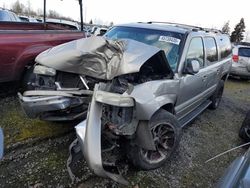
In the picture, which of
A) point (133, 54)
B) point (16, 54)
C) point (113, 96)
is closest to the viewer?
point (113, 96)

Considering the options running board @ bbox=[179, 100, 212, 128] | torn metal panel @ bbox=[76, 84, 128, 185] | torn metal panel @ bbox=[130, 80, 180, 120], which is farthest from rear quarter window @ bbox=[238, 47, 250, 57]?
torn metal panel @ bbox=[76, 84, 128, 185]

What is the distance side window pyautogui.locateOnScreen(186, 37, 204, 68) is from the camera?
13.8 ft

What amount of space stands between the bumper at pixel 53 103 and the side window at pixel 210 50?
112 inches

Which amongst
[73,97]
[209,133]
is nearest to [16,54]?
[73,97]

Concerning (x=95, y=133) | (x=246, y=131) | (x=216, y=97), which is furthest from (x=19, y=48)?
(x=216, y=97)

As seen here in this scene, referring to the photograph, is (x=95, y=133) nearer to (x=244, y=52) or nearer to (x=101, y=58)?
(x=101, y=58)

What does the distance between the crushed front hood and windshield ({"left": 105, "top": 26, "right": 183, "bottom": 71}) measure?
26.6 inches

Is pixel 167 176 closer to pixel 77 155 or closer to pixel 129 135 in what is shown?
pixel 129 135

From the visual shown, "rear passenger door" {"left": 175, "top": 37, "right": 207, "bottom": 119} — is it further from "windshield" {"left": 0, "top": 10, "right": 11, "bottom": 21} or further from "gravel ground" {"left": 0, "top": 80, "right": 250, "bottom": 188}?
"windshield" {"left": 0, "top": 10, "right": 11, "bottom": 21}

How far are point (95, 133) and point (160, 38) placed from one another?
2.17 metres

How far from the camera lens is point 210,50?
17.2 ft

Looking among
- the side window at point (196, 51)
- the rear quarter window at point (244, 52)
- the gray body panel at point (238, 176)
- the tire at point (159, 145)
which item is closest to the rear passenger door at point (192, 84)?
the side window at point (196, 51)

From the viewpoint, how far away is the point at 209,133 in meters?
5.23

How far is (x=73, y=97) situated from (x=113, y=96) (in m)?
0.65
